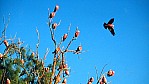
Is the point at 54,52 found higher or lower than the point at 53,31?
lower

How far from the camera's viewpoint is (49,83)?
2273 millimetres

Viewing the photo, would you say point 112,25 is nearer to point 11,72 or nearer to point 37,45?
point 37,45

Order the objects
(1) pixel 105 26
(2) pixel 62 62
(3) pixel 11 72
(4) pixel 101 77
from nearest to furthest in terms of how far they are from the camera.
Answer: (1) pixel 105 26, (4) pixel 101 77, (2) pixel 62 62, (3) pixel 11 72

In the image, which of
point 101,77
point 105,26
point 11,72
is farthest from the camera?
point 11,72

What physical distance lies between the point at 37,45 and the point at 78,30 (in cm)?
42

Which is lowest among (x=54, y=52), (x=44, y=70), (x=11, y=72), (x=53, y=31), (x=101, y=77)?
(x=101, y=77)

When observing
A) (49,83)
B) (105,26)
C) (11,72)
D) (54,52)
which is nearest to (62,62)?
(54,52)

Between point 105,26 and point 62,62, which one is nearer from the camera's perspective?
point 105,26

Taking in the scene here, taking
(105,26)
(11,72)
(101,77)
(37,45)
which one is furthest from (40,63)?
(11,72)

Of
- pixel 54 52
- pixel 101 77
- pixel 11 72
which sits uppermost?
pixel 11 72

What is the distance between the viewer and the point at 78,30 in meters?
2.56

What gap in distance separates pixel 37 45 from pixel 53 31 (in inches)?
7.9

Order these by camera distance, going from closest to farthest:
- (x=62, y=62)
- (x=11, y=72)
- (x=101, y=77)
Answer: (x=101, y=77), (x=62, y=62), (x=11, y=72)

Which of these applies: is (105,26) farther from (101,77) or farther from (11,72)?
(11,72)
